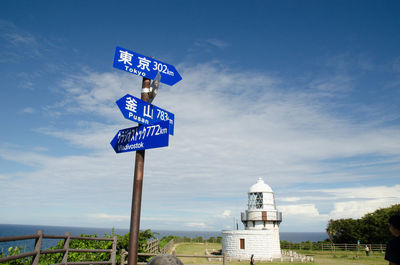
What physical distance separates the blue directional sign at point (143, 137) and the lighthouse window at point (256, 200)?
33313 mm

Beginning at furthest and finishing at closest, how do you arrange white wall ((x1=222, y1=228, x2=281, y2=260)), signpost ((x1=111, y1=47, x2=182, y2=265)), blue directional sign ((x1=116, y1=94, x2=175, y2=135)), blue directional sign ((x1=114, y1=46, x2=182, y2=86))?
white wall ((x1=222, y1=228, x2=281, y2=260))
blue directional sign ((x1=114, y1=46, x2=182, y2=86))
blue directional sign ((x1=116, y1=94, x2=175, y2=135))
signpost ((x1=111, y1=47, x2=182, y2=265))

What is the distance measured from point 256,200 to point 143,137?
Answer: 33747 mm

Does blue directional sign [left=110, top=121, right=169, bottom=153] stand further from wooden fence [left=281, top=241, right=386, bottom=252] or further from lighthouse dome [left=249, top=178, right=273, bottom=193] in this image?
wooden fence [left=281, top=241, right=386, bottom=252]

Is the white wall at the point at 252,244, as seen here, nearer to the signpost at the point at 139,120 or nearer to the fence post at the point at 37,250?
the fence post at the point at 37,250

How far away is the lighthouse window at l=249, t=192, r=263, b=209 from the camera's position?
116ft

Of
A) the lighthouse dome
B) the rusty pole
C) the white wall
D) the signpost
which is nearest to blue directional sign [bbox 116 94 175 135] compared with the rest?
the signpost

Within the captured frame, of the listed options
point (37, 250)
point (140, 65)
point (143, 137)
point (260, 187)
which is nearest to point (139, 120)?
point (143, 137)

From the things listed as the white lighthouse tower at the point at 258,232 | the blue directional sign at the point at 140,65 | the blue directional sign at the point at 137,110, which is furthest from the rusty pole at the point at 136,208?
the white lighthouse tower at the point at 258,232

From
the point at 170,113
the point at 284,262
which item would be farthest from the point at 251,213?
the point at 170,113

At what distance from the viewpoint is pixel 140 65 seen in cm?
474

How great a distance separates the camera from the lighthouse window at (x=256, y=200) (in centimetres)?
3534

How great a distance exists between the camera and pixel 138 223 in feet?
13.3

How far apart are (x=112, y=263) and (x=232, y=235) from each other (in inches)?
1001

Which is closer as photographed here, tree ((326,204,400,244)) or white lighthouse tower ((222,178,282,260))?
white lighthouse tower ((222,178,282,260))
